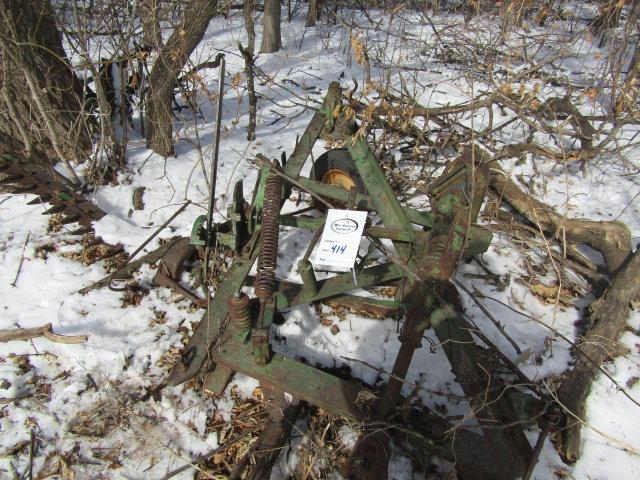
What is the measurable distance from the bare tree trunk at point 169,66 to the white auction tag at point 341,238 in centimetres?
263

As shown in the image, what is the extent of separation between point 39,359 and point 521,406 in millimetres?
2869

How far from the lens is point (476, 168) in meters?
2.51

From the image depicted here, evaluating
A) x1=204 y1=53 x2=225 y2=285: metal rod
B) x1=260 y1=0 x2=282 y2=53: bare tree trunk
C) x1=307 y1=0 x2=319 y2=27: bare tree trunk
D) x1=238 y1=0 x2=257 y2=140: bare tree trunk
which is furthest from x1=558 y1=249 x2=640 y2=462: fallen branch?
x1=307 y1=0 x2=319 y2=27: bare tree trunk

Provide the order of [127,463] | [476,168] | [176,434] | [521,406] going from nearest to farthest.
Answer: [521,406] < [127,463] < [176,434] < [476,168]

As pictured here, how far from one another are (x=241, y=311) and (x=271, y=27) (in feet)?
22.6

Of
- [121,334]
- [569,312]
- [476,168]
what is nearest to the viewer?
[476,168]

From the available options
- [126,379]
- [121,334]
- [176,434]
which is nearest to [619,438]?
[176,434]

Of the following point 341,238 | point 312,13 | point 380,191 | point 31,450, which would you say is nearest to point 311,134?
point 380,191

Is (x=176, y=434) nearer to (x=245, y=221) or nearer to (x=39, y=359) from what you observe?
(x=39, y=359)

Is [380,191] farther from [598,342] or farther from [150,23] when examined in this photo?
[150,23]

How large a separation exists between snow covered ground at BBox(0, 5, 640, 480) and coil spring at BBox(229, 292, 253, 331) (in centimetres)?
55

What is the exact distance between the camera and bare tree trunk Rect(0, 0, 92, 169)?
3256mm

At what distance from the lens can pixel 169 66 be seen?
13.3 ft

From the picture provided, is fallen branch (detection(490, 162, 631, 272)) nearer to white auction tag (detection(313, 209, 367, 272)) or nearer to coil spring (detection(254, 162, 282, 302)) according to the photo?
white auction tag (detection(313, 209, 367, 272))
